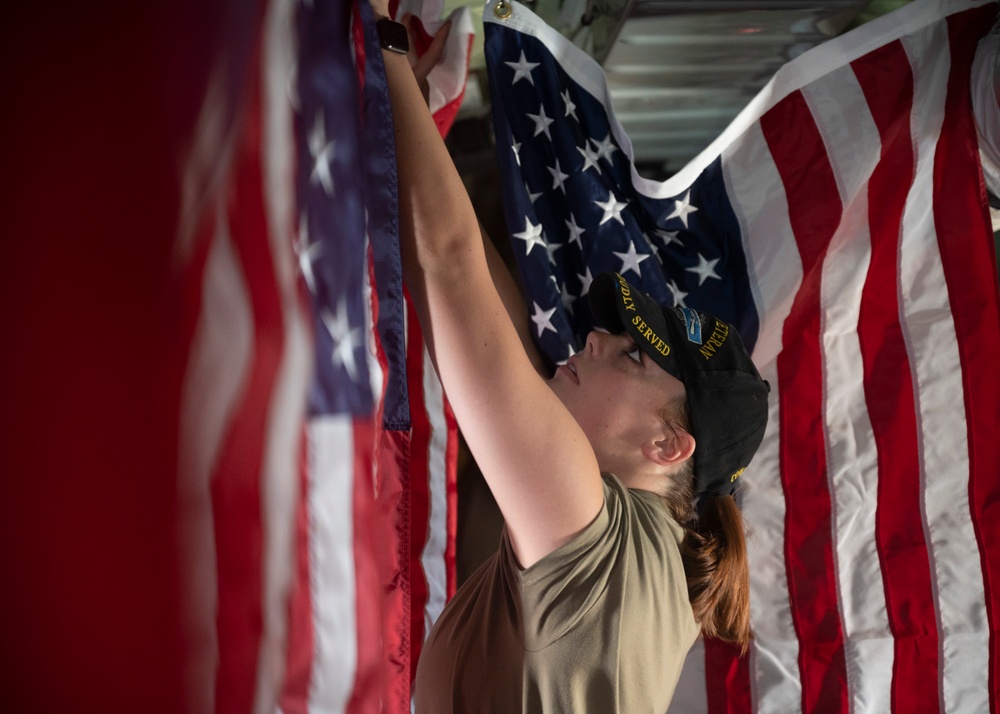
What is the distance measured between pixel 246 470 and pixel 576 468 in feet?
1.66

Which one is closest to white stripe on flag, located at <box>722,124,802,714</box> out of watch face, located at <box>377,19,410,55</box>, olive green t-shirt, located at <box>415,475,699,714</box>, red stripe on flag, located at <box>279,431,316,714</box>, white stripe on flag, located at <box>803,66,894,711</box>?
white stripe on flag, located at <box>803,66,894,711</box>

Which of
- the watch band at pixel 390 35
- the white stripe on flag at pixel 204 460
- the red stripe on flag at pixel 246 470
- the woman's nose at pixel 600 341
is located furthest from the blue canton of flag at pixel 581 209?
the white stripe on flag at pixel 204 460

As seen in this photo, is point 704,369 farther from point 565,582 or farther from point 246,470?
point 246,470

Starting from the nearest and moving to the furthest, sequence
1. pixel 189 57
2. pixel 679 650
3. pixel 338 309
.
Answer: pixel 189 57 → pixel 338 309 → pixel 679 650

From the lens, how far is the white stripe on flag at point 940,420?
2.07 meters

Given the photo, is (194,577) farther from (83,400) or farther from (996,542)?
(996,542)

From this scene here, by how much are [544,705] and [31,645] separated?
0.79m

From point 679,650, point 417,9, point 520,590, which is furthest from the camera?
point 417,9

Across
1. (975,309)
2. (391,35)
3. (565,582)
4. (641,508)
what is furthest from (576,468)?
(975,309)

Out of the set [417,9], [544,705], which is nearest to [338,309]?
[544,705]

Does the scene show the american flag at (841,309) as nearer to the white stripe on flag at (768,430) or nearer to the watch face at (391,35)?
the white stripe on flag at (768,430)

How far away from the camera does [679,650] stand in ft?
5.16

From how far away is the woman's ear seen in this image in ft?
5.39

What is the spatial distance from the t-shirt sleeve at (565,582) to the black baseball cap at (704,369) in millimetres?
428
